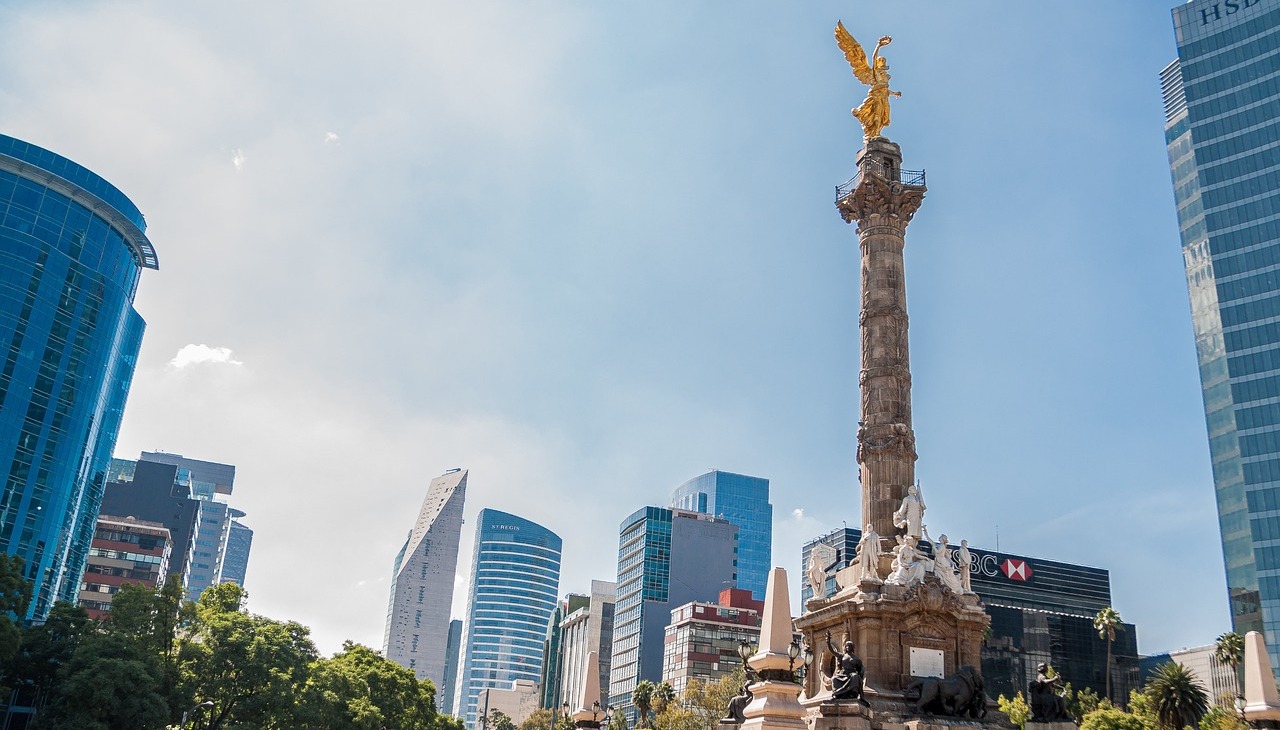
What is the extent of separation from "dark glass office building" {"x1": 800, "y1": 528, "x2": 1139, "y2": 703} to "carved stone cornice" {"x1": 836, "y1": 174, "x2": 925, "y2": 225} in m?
51.7

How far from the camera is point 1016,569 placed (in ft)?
372

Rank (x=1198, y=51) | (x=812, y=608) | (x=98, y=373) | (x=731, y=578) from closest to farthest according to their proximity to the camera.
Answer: (x=812, y=608), (x=98, y=373), (x=1198, y=51), (x=731, y=578)

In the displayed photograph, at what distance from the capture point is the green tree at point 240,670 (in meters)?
42.9

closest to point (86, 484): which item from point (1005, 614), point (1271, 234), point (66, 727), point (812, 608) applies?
point (66, 727)

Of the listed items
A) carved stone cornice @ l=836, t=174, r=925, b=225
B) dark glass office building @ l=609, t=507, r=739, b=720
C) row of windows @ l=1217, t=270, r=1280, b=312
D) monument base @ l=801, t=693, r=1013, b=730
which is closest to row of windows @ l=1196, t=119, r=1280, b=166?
row of windows @ l=1217, t=270, r=1280, b=312

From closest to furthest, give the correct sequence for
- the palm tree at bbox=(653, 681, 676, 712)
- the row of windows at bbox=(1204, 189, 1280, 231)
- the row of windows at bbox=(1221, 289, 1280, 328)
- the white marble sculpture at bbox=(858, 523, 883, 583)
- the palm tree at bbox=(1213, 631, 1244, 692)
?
the white marble sculpture at bbox=(858, 523, 883, 583)
the palm tree at bbox=(1213, 631, 1244, 692)
the palm tree at bbox=(653, 681, 676, 712)
the row of windows at bbox=(1221, 289, 1280, 328)
the row of windows at bbox=(1204, 189, 1280, 231)

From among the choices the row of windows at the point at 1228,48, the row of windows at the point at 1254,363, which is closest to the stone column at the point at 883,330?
the row of windows at the point at 1254,363

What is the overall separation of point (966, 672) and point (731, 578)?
119069 mm

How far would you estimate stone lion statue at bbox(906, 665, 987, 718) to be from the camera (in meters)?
27.5

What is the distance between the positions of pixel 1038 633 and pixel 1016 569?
17.2 metres

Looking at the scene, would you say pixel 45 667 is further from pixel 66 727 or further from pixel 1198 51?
pixel 1198 51

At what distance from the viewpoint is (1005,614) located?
317ft

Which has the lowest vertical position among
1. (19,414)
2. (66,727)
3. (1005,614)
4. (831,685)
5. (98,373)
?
(66,727)

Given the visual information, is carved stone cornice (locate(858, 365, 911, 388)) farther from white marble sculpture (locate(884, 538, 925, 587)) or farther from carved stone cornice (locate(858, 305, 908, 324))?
white marble sculpture (locate(884, 538, 925, 587))
